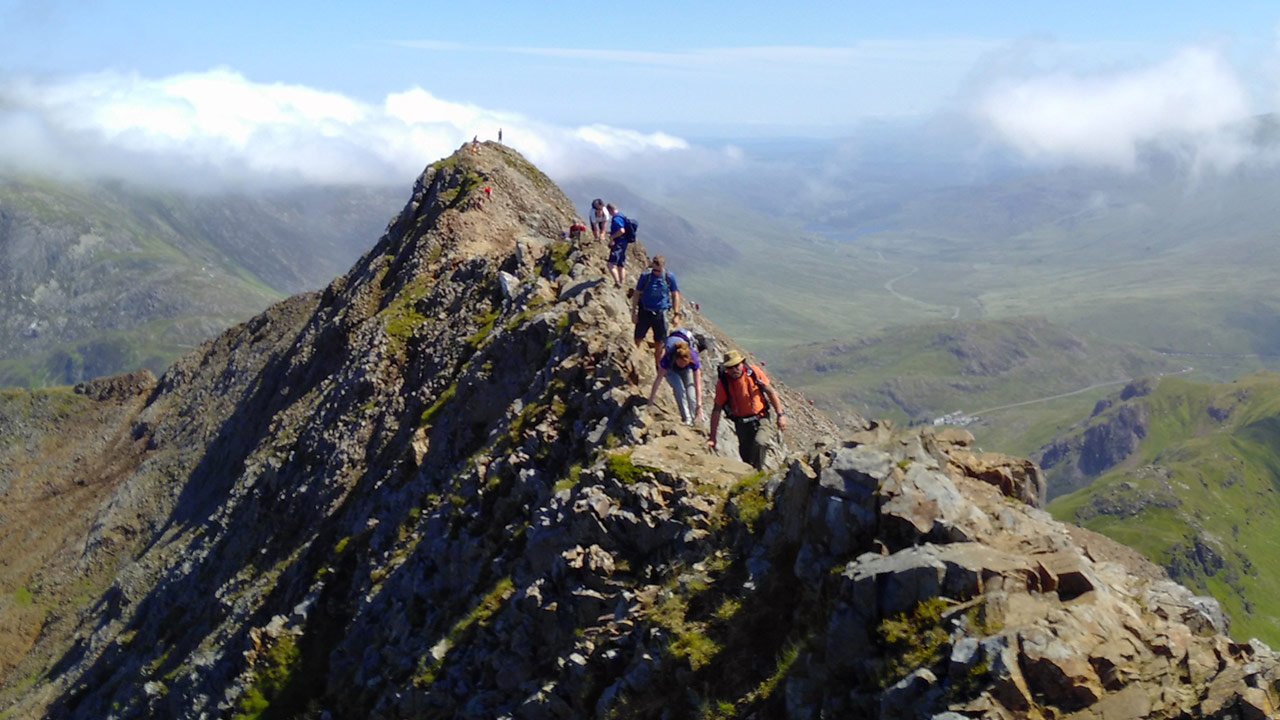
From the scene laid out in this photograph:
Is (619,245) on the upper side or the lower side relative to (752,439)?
upper

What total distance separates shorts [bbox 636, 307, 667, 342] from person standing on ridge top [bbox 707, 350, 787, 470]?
6.71 metres

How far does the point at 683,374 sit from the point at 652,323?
18.9 feet

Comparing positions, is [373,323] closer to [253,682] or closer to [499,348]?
[499,348]

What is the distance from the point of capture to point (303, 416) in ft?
194

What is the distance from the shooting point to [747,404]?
100ft

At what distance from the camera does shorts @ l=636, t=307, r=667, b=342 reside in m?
37.1

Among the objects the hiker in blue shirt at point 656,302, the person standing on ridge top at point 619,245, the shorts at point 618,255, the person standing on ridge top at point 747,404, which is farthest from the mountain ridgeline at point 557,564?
the shorts at point 618,255

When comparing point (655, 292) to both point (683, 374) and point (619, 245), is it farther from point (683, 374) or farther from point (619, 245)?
point (619, 245)

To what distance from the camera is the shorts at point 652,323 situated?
37.1 m

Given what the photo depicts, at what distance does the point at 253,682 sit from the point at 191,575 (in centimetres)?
2422

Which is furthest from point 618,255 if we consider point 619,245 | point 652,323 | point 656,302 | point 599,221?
point 656,302

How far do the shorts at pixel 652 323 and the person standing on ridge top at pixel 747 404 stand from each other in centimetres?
671

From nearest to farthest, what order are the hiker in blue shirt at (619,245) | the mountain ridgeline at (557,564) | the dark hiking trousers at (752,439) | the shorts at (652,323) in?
the mountain ridgeline at (557,564)
the dark hiking trousers at (752,439)
the shorts at (652,323)
the hiker in blue shirt at (619,245)

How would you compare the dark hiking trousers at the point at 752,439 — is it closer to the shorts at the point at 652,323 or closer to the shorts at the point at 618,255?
the shorts at the point at 652,323
